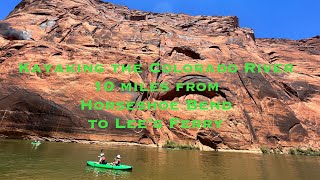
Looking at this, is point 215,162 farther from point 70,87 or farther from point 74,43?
point 74,43

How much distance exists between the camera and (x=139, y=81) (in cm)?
4875

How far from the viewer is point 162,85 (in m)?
50.1

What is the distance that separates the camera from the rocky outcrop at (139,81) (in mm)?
41000

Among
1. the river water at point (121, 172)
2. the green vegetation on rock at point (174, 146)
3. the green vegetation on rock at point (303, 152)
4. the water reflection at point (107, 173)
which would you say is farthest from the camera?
the green vegetation on rock at point (303, 152)

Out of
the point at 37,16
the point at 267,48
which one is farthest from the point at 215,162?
the point at 267,48

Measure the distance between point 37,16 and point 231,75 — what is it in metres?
34.3

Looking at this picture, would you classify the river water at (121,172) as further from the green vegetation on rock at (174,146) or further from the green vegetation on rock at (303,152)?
the green vegetation on rock at (303,152)

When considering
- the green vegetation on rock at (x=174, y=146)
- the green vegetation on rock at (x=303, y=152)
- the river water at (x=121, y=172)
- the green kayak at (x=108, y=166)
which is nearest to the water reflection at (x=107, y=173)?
the river water at (x=121, y=172)

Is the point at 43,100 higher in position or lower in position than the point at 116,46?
lower

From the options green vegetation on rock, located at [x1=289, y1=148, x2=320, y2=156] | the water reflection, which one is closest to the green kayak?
the water reflection

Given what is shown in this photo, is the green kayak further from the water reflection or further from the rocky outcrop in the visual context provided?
the rocky outcrop

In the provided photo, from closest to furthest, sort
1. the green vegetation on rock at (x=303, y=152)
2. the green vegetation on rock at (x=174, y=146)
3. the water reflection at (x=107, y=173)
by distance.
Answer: the water reflection at (x=107, y=173)
the green vegetation on rock at (x=174, y=146)
the green vegetation on rock at (x=303, y=152)

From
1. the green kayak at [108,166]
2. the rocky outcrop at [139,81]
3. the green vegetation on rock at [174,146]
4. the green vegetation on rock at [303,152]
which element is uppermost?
the rocky outcrop at [139,81]

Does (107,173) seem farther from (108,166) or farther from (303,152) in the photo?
(303,152)
